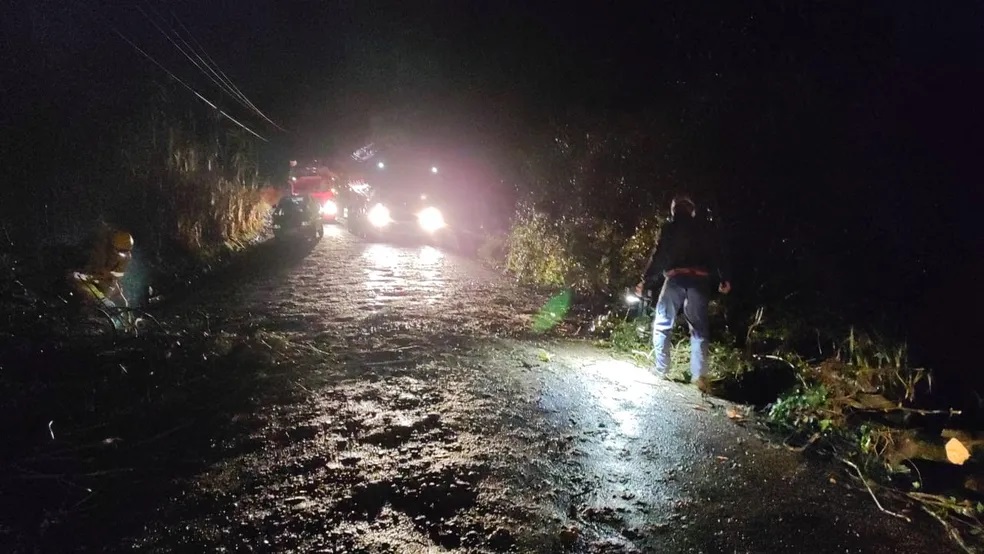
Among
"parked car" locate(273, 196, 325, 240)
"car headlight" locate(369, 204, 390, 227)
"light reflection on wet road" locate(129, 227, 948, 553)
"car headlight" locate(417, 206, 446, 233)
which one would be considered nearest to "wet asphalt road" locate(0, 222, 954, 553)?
"light reflection on wet road" locate(129, 227, 948, 553)

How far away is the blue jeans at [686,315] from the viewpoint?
19.0 feet

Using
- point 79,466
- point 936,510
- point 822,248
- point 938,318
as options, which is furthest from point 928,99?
point 79,466

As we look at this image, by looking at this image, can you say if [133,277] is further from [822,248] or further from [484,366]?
[822,248]

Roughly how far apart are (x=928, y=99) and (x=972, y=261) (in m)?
1.91

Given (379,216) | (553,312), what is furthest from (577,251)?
(379,216)

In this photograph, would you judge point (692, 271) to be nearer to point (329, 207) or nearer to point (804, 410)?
point (804, 410)

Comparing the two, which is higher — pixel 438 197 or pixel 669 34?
pixel 669 34

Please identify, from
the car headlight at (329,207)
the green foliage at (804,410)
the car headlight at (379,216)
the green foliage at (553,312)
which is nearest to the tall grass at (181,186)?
the car headlight at (379,216)

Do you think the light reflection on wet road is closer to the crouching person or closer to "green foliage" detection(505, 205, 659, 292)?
the crouching person

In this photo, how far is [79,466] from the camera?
3.71m

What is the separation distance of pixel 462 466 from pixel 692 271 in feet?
10.5

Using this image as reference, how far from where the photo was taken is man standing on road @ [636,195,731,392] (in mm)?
5766

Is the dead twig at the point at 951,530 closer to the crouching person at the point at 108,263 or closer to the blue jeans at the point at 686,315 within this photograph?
the blue jeans at the point at 686,315

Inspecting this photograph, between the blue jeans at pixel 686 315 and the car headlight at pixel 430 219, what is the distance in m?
13.8
